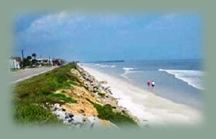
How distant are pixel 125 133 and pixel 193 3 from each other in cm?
152

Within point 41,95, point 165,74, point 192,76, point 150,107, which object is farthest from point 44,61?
point 192,76

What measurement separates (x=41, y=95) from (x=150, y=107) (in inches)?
45.9

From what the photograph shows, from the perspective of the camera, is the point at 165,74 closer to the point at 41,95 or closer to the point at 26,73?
the point at 41,95

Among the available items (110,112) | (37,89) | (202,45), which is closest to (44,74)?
(37,89)

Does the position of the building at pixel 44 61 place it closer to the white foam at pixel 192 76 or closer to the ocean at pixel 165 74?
the ocean at pixel 165 74

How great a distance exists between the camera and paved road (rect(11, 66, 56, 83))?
7511 millimetres

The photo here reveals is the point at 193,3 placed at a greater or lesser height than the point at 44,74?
greater

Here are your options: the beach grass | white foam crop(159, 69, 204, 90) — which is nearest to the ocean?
white foam crop(159, 69, 204, 90)

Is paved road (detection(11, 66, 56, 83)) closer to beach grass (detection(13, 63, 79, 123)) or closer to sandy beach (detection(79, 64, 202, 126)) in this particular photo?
beach grass (detection(13, 63, 79, 123))

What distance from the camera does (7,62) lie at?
24.5ft

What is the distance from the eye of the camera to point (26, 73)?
768 cm

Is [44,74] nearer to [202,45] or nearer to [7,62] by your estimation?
[7,62]

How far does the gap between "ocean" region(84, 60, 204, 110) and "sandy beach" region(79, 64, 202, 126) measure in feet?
0.25

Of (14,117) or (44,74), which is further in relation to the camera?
(44,74)
